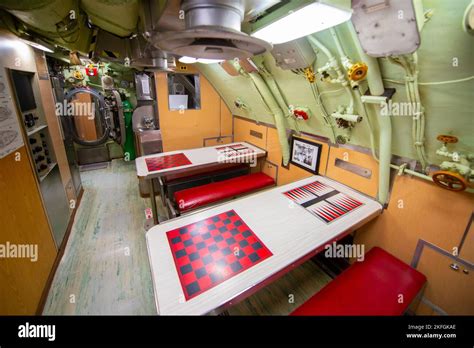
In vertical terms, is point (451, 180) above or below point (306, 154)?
above

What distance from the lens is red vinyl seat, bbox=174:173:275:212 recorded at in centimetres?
267

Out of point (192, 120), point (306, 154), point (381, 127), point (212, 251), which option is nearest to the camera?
point (212, 251)

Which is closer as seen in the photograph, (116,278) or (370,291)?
(370,291)

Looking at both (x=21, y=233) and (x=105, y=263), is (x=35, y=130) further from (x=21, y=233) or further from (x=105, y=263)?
(x=105, y=263)

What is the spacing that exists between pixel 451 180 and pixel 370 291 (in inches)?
36.1

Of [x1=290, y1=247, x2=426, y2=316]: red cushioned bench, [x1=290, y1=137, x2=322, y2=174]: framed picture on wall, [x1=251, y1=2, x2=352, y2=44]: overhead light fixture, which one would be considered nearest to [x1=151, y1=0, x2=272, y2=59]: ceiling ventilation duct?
[x1=251, y1=2, x2=352, y2=44]: overhead light fixture

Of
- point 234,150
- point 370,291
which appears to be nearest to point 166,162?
point 234,150

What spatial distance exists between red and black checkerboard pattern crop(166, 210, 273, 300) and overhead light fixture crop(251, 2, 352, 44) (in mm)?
1366

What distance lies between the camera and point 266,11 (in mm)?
1228

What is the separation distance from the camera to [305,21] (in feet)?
3.66
